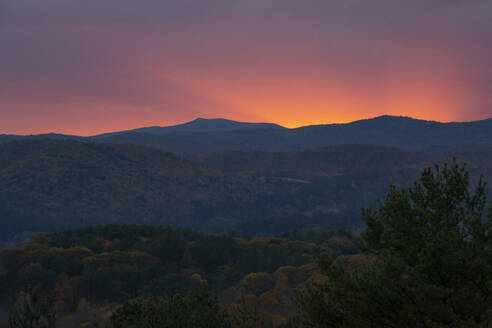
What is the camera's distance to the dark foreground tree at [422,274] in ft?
33.5

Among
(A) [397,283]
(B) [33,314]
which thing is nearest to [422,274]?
(A) [397,283]

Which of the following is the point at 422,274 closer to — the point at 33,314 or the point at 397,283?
the point at 397,283

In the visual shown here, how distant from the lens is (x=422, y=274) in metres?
10.7

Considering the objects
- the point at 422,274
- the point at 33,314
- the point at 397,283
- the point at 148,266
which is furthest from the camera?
the point at 148,266

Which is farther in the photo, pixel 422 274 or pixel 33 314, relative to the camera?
pixel 33 314

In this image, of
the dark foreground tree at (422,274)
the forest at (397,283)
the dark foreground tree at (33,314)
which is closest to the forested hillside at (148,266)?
the forest at (397,283)

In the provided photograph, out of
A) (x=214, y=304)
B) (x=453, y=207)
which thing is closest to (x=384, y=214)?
(x=453, y=207)

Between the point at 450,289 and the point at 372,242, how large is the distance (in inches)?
146

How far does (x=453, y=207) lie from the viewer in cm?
1279

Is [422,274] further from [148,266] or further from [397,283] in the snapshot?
[148,266]

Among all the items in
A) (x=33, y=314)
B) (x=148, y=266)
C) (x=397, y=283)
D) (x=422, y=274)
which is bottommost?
(x=148, y=266)

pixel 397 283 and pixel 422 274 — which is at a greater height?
pixel 422 274

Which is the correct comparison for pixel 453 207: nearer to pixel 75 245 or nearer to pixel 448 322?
pixel 448 322

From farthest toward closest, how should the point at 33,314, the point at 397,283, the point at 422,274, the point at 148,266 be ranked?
the point at 148,266 < the point at 33,314 < the point at 422,274 < the point at 397,283
